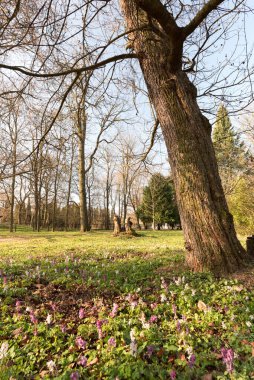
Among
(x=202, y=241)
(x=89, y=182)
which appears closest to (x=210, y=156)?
(x=202, y=241)

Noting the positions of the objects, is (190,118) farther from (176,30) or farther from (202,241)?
(202,241)

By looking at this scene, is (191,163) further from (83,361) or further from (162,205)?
(162,205)

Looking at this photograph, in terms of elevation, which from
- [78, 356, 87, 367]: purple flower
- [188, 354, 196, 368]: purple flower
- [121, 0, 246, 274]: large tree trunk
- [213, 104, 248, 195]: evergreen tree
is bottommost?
[78, 356, 87, 367]: purple flower

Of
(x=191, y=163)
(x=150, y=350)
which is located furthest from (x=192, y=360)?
(x=191, y=163)

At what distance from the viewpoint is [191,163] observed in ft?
14.5

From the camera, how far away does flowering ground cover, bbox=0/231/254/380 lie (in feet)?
6.77

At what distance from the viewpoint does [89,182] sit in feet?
143

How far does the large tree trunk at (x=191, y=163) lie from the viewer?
423cm

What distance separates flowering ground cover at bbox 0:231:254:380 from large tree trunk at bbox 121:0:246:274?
0.45 metres

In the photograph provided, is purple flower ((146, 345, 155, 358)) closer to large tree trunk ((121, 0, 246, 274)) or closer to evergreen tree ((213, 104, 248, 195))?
large tree trunk ((121, 0, 246, 274))

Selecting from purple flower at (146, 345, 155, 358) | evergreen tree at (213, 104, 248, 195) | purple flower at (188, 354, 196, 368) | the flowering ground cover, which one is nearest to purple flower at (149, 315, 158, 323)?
the flowering ground cover

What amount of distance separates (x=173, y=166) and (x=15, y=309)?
321 centimetres

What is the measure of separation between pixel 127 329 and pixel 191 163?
9.16 feet

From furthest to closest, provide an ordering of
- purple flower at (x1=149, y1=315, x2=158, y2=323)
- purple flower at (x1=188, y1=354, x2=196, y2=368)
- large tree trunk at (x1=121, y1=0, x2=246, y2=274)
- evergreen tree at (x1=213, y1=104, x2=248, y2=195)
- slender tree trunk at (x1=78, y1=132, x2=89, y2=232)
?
slender tree trunk at (x1=78, y1=132, x2=89, y2=232) < evergreen tree at (x1=213, y1=104, x2=248, y2=195) < large tree trunk at (x1=121, y1=0, x2=246, y2=274) < purple flower at (x1=149, y1=315, x2=158, y2=323) < purple flower at (x1=188, y1=354, x2=196, y2=368)
